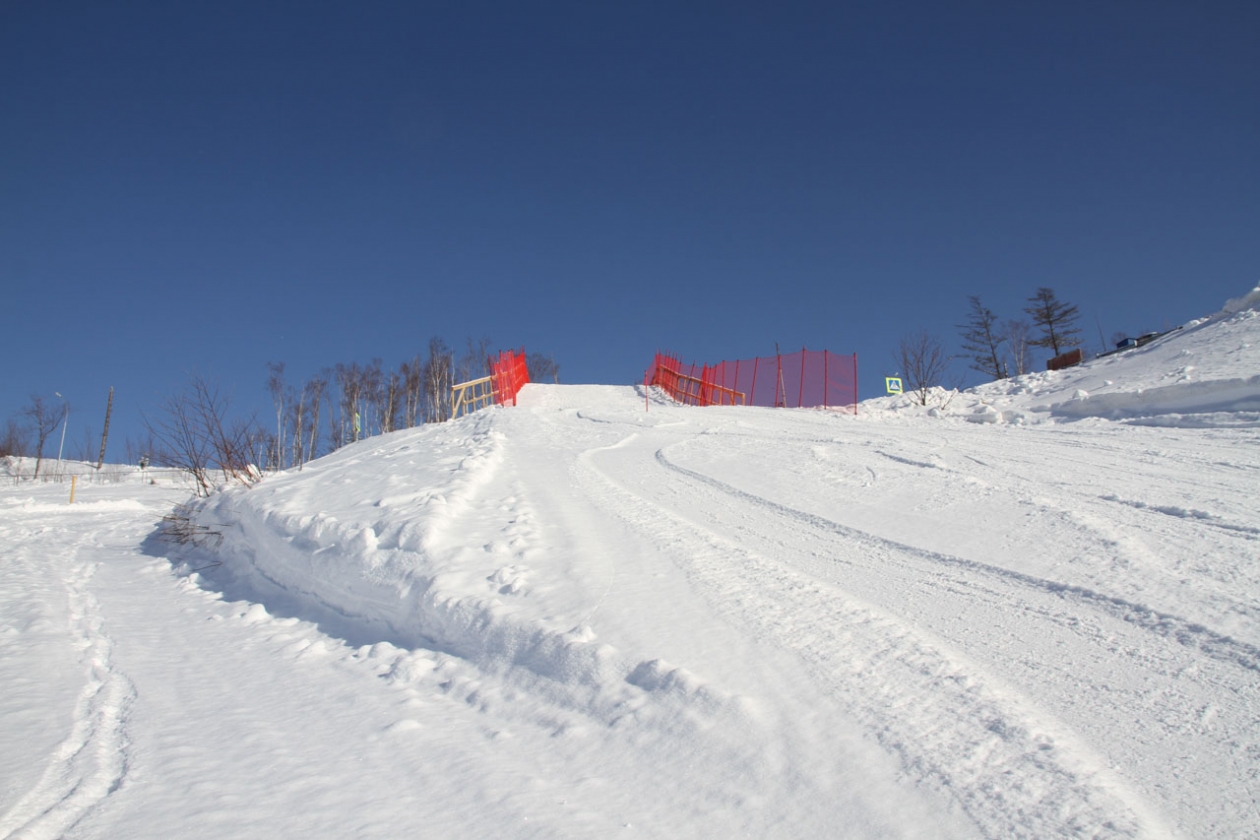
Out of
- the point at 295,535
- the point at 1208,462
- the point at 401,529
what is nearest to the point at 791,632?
the point at 401,529

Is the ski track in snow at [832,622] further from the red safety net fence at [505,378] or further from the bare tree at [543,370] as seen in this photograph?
the bare tree at [543,370]

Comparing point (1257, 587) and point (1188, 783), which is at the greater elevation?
point (1257, 587)

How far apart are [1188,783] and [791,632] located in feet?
5.74

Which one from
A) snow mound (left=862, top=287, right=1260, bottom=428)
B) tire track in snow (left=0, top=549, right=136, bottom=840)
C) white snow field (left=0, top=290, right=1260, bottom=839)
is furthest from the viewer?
snow mound (left=862, top=287, right=1260, bottom=428)

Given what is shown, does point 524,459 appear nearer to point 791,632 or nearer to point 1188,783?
point 791,632

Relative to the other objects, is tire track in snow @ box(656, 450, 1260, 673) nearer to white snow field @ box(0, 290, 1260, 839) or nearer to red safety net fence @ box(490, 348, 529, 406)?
white snow field @ box(0, 290, 1260, 839)

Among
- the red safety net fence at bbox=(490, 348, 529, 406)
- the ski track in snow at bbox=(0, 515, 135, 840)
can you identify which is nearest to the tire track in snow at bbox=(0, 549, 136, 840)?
the ski track in snow at bbox=(0, 515, 135, 840)

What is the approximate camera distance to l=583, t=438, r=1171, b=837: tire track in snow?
227cm

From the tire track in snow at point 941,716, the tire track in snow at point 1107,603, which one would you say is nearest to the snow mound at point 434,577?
the tire track in snow at point 941,716

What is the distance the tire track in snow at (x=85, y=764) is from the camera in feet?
8.96

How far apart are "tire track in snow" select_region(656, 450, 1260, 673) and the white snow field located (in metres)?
0.02

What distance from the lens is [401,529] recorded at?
19.4ft

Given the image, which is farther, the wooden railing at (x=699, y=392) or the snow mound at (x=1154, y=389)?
the wooden railing at (x=699, y=392)

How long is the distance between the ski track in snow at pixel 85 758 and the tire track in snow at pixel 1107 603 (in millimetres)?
4951
